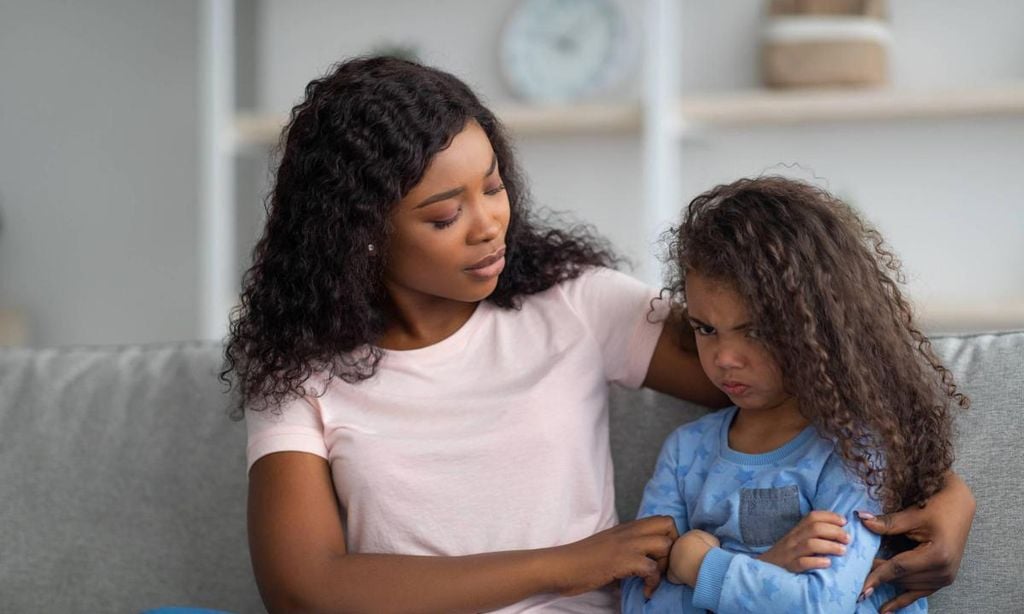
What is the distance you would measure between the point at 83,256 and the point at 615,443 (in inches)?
121

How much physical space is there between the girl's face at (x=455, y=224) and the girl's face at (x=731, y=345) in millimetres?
255

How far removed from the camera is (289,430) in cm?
149

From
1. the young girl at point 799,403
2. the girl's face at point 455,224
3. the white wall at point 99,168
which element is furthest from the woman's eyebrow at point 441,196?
the white wall at point 99,168

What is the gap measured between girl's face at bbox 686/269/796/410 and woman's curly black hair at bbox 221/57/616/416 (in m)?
0.32

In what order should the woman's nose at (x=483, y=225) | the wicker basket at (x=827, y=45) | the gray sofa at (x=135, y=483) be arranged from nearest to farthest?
1. the woman's nose at (x=483, y=225)
2. the gray sofa at (x=135, y=483)
3. the wicker basket at (x=827, y=45)

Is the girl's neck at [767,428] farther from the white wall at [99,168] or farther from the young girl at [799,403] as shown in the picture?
the white wall at [99,168]

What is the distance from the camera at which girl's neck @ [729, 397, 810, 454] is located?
135 centimetres

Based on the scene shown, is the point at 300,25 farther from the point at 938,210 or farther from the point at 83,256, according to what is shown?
the point at 938,210

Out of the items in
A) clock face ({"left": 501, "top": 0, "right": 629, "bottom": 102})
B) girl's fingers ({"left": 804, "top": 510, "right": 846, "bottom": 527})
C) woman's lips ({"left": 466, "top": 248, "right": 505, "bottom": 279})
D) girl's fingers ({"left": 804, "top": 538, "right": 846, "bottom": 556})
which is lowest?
girl's fingers ({"left": 804, "top": 538, "right": 846, "bottom": 556})

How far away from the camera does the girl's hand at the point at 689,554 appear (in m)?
1.30

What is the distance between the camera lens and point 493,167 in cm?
150

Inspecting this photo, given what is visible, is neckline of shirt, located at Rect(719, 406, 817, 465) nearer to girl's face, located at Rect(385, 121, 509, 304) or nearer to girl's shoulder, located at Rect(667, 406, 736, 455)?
girl's shoulder, located at Rect(667, 406, 736, 455)

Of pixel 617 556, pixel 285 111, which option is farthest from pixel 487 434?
pixel 285 111

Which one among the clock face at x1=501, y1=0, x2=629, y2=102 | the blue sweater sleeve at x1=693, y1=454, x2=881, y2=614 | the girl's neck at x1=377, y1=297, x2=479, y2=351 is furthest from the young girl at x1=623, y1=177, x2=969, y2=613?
the clock face at x1=501, y1=0, x2=629, y2=102
